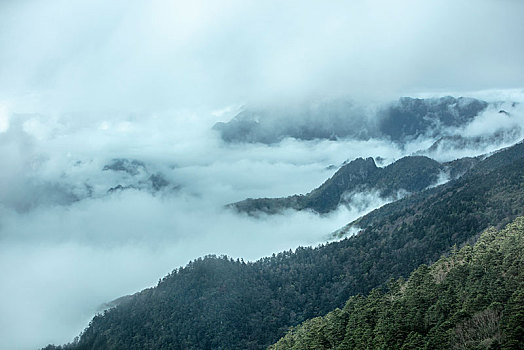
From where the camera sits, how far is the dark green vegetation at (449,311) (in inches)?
2940

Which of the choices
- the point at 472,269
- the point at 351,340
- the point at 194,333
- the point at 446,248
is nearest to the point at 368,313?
the point at 351,340

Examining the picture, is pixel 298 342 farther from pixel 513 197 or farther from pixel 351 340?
pixel 513 197

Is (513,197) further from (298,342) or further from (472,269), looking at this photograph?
(298,342)

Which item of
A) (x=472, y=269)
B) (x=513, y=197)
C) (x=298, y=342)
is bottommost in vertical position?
(x=298, y=342)

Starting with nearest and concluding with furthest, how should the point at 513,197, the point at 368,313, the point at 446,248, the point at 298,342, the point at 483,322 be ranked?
1. the point at 483,322
2. the point at 368,313
3. the point at 298,342
4. the point at 513,197
5. the point at 446,248

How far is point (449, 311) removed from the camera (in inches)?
3521

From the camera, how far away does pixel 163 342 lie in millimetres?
194750

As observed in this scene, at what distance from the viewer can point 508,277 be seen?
85.0 meters

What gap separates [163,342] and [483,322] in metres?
149

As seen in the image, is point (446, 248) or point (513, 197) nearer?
point (513, 197)

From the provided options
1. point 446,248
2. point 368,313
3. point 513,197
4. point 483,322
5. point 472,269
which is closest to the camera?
point 483,322

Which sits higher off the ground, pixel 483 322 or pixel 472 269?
pixel 472 269

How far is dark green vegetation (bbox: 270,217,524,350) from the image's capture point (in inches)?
2940

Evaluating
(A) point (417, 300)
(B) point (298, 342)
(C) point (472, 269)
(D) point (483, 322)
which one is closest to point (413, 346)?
(D) point (483, 322)
